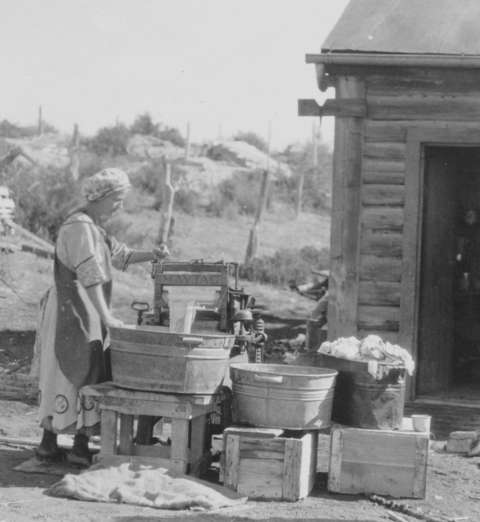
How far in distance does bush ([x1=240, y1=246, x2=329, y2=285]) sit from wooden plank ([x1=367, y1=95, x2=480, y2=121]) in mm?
13588

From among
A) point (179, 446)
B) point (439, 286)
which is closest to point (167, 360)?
point (179, 446)

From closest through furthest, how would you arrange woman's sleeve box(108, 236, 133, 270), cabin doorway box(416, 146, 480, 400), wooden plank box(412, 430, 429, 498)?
wooden plank box(412, 430, 429, 498) → woman's sleeve box(108, 236, 133, 270) → cabin doorway box(416, 146, 480, 400)

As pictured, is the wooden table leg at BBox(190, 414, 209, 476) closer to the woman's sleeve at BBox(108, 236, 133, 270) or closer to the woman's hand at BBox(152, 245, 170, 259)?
the woman's hand at BBox(152, 245, 170, 259)

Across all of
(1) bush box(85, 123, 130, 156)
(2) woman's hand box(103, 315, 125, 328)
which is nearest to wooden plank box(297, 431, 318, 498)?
(2) woman's hand box(103, 315, 125, 328)

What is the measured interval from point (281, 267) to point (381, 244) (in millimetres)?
14086

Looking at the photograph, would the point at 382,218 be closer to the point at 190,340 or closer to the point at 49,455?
the point at 190,340

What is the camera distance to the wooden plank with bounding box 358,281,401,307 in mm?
9523

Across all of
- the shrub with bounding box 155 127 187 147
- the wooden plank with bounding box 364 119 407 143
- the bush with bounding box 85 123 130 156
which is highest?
the shrub with bounding box 155 127 187 147

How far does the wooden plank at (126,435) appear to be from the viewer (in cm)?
670

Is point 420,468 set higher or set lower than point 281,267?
lower

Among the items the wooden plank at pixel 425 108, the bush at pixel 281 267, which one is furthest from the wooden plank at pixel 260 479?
the bush at pixel 281 267

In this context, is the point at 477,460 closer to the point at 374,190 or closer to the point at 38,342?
the point at 374,190

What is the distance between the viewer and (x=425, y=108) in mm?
9438

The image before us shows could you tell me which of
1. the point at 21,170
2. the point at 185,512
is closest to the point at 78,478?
the point at 185,512
